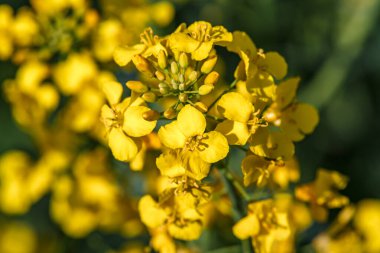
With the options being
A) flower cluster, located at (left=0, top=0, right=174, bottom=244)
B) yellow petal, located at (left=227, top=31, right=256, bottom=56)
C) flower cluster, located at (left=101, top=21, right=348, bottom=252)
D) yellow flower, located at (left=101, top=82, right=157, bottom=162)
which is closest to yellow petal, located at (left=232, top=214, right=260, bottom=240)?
flower cluster, located at (left=101, top=21, right=348, bottom=252)

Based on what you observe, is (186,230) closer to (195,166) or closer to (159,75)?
(195,166)

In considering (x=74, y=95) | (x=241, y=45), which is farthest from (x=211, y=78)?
(x=74, y=95)

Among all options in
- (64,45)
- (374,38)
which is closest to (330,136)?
(374,38)

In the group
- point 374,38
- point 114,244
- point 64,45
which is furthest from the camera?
point 374,38

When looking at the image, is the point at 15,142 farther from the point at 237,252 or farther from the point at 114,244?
the point at 237,252

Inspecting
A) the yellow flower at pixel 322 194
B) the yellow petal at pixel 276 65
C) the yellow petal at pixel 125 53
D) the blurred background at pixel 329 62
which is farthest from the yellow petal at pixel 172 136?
the blurred background at pixel 329 62

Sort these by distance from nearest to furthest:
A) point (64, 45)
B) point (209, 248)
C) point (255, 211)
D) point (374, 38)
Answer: point (255, 211), point (209, 248), point (64, 45), point (374, 38)

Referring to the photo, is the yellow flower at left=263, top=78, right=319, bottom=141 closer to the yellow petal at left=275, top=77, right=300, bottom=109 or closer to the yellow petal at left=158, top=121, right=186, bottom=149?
the yellow petal at left=275, top=77, right=300, bottom=109
